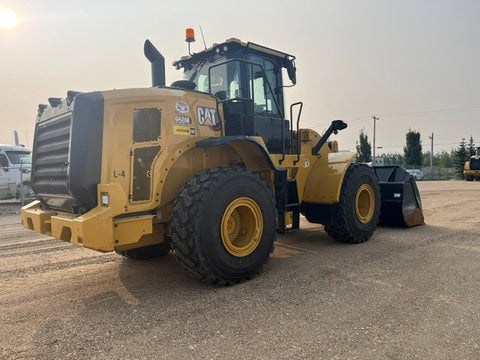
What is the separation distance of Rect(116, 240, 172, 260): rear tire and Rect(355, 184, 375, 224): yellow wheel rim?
3341mm

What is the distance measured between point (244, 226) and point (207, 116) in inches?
56.2

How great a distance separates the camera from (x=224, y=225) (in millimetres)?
4176

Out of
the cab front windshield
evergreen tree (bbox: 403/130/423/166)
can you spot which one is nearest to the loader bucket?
the cab front windshield

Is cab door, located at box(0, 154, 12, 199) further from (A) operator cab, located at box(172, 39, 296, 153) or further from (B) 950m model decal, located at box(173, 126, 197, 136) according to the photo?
(B) 950m model decal, located at box(173, 126, 197, 136)

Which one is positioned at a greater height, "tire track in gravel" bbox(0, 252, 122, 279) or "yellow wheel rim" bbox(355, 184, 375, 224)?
"yellow wheel rim" bbox(355, 184, 375, 224)

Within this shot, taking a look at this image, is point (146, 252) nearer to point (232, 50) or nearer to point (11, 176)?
point (232, 50)

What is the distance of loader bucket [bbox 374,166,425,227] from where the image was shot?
25.0 feet

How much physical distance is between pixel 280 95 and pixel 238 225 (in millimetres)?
2447

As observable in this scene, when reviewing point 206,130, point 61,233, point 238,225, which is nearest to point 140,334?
point 61,233

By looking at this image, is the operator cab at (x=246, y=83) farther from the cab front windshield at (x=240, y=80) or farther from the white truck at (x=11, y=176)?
the white truck at (x=11, y=176)

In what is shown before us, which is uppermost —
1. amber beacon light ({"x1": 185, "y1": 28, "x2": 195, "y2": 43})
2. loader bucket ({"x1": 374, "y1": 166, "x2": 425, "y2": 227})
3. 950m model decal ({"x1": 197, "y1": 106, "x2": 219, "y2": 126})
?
amber beacon light ({"x1": 185, "y1": 28, "x2": 195, "y2": 43})

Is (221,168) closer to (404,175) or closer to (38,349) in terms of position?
(38,349)

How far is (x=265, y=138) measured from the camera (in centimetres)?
560

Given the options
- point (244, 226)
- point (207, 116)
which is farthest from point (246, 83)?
point (244, 226)
